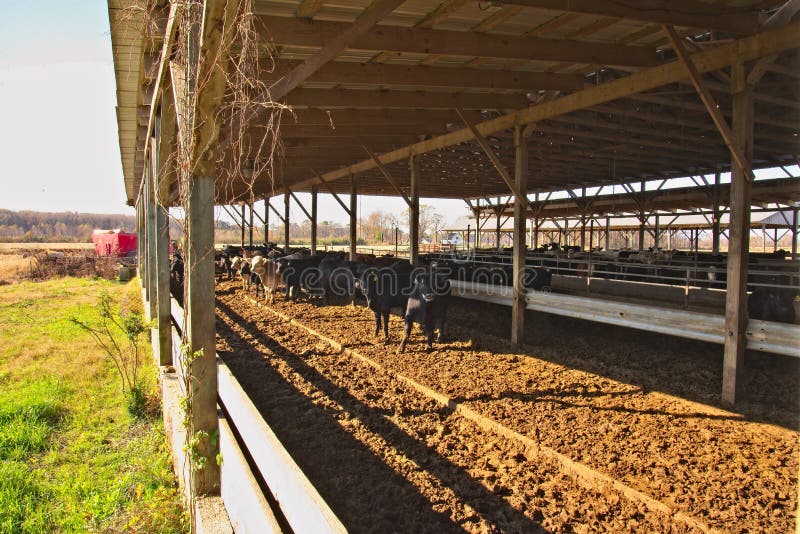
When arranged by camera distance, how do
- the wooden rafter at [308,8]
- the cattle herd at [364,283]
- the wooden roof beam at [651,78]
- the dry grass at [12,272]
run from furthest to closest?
the dry grass at [12,272] < the cattle herd at [364,283] < the wooden roof beam at [651,78] < the wooden rafter at [308,8]

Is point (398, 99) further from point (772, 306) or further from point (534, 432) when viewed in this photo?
point (772, 306)

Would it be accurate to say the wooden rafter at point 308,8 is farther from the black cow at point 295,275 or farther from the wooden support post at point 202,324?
the black cow at point 295,275

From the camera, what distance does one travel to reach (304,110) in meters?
9.73

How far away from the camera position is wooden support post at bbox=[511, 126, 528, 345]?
875 centimetres

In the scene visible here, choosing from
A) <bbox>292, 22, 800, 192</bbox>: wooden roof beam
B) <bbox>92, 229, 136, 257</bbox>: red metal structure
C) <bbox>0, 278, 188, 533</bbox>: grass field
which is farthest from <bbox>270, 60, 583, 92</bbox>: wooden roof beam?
<bbox>92, 229, 136, 257</bbox>: red metal structure

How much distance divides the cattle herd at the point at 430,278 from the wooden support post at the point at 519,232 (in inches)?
51.1

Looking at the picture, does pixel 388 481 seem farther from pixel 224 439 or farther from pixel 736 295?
pixel 736 295

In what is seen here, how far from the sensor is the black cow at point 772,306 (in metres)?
7.85

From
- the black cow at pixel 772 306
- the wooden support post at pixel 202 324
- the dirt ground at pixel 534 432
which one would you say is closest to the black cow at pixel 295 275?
the dirt ground at pixel 534 432

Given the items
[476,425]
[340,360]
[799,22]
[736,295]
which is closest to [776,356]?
[736,295]

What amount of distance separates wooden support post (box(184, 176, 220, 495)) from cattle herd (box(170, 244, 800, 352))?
520 centimetres

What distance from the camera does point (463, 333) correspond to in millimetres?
9742

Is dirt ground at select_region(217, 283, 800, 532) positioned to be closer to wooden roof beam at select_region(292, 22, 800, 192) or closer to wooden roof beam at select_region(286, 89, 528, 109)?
wooden roof beam at select_region(292, 22, 800, 192)

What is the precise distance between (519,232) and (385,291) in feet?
8.87
